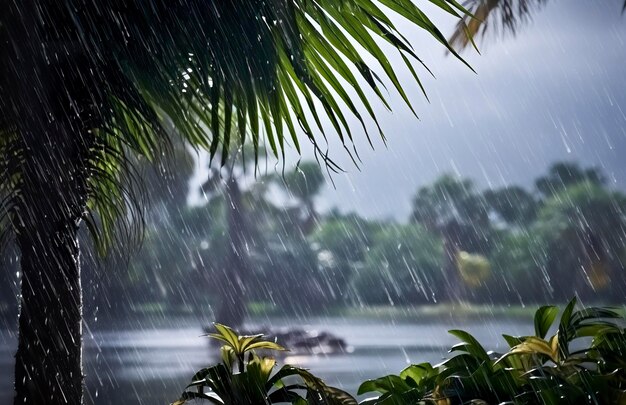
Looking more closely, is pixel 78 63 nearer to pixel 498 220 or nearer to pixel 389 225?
pixel 498 220

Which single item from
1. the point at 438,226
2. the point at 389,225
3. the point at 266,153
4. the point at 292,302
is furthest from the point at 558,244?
the point at 292,302

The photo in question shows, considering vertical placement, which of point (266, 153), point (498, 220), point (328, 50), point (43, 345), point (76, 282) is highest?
point (498, 220)

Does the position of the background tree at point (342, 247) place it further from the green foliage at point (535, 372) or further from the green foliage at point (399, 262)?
the green foliage at point (535, 372)

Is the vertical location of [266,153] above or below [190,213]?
below

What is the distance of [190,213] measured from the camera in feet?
159

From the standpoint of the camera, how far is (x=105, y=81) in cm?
215

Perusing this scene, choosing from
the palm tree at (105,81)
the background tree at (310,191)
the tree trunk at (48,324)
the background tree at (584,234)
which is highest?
the background tree at (310,191)

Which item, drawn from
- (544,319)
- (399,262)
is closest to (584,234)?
(399,262)

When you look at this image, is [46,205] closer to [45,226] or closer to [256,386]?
[45,226]

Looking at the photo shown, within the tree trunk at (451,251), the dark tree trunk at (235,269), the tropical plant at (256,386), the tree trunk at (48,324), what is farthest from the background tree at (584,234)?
the tree trunk at (48,324)

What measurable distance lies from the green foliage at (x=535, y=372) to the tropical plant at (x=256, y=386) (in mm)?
124

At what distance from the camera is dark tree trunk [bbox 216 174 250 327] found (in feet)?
122

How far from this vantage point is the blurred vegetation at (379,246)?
38.6m

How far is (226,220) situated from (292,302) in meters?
35.9
